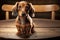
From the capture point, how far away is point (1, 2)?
363cm

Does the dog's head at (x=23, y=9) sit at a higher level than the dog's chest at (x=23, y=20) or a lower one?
higher

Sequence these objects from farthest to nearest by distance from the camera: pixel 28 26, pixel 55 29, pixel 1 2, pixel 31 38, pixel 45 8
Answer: pixel 1 2
pixel 45 8
pixel 55 29
pixel 28 26
pixel 31 38

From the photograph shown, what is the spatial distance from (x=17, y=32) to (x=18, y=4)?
0.31 m

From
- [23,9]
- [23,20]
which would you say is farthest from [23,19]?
[23,9]

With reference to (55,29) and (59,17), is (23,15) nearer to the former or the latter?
(55,29)

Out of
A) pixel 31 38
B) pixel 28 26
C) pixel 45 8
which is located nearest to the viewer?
pixel 31 38

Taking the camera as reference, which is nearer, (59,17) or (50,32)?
(50,32)

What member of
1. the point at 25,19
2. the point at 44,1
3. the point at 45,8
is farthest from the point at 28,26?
the point at 44,1

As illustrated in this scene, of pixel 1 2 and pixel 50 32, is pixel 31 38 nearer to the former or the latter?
pixel 50 32

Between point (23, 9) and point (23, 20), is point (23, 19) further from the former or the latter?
point (23, 9)

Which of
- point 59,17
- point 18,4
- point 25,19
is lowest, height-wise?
point 59,17

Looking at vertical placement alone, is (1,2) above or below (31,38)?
above

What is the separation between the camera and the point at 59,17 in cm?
371

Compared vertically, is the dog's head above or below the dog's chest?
above
